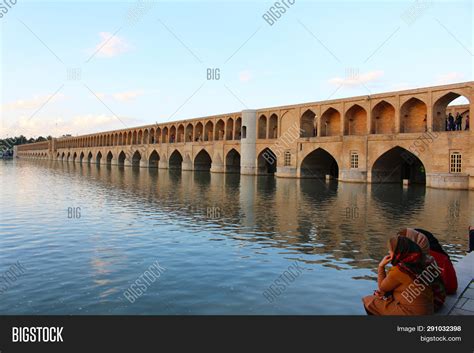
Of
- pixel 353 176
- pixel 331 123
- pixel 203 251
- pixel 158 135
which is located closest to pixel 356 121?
pixel 331 123

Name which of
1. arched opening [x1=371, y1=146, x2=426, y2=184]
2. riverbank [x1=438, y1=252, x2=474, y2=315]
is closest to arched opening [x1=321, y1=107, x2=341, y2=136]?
arched opening [x1=371, y1=146, x2=426, y2=184]

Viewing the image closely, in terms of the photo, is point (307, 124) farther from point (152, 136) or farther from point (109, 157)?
point (109, 157)

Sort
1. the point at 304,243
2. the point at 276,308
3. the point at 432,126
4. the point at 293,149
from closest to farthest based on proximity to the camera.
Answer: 1. the point at 276,308
2. the point at 304,243
3. the point at 432,126
4. the point at 293,149

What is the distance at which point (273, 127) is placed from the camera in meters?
36.4

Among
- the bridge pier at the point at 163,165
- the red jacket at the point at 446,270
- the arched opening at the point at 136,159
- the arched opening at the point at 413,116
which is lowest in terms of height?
the red jacket at the point at 446,270

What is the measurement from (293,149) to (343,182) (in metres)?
5.84

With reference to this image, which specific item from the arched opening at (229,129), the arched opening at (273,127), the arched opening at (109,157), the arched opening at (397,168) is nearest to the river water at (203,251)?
the arched opening at (397,168)

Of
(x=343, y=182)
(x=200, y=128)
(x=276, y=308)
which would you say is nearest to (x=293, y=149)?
(x=343, y=182)

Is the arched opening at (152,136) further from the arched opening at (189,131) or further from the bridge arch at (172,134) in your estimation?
the arched opening at (189,131)

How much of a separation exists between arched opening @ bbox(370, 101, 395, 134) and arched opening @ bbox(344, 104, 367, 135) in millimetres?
1354

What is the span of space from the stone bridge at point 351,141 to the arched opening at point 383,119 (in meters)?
0.06

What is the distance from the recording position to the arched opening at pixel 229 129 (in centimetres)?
4194

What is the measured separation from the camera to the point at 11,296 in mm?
5453
